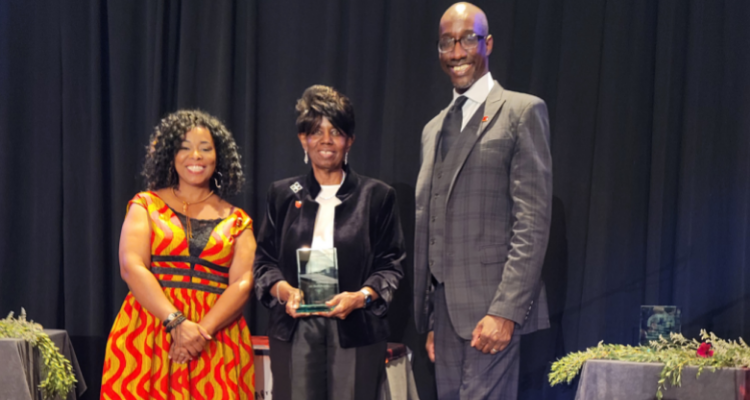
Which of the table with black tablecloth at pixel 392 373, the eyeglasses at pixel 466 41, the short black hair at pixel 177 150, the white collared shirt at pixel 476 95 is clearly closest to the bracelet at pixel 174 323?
the table with black tablecloth at pixel 392 373

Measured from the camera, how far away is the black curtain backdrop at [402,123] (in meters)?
2.96

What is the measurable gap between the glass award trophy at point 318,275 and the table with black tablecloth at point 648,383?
992mm

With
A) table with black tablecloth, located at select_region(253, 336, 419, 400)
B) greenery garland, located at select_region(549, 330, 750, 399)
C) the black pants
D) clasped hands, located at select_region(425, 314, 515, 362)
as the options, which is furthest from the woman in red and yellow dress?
greenery garland, located at select_region(549, 330, 750, 399)

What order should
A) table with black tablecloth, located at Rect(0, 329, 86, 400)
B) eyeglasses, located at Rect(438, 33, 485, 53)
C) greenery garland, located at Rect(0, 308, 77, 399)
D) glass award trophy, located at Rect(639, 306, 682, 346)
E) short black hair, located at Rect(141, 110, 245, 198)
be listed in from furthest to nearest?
greenery garland, located at Rect(0, 308, 77, 399) → table with black tablecloth, located at Rect(0, 329, 86, 400) → short black hair, located at Rect(141, 110, 245, 198) → glass award trophy, located at Rect(639, 306, 682, 346) → eyeglasses, located at Rect(438, 33, 485, 53)

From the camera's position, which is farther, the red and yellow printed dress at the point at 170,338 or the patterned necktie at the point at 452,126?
the red and yellow printed dress at the point at 170,338

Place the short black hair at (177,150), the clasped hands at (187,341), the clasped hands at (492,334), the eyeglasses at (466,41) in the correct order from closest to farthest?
the clasped hands at (492,334) < the eyeglasses at (466,41) < the clasped hands at (187,341) < the short black hair at (177,150)

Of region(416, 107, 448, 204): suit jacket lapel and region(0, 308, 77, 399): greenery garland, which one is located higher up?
region(416, 107, 448, 204): suit jacket lapel

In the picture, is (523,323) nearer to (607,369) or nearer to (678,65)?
(607,369)

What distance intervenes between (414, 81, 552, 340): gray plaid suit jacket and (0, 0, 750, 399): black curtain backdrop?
0.89 meters

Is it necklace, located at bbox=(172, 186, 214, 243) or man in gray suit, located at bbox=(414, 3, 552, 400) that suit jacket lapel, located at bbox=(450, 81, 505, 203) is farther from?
necklace, located at bbox=(172, 186, 214, 243)

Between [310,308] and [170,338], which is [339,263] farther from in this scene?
[170,338]

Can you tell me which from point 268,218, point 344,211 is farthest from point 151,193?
point 344,211

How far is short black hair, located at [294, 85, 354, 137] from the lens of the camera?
7.84ft

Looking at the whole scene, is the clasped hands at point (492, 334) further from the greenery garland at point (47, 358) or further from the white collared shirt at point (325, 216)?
the greenery garland at point (47, 358)
